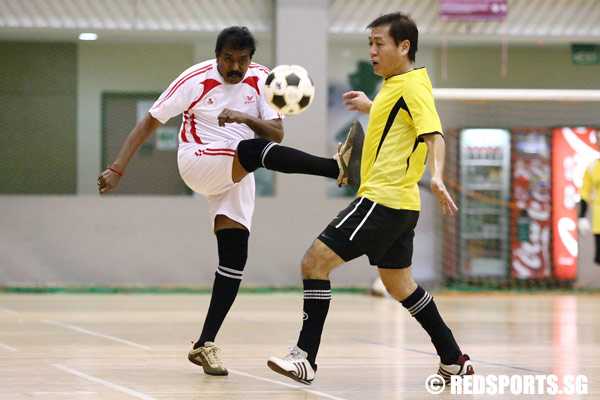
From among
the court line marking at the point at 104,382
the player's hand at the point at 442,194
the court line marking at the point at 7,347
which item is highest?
the player's hand at the point at 442,194

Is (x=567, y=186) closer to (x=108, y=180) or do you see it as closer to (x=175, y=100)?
(x=175, y=100)

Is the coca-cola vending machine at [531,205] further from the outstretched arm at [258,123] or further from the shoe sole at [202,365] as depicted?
the shoe sole at [202,365]

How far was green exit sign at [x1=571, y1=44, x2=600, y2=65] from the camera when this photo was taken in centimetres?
1467

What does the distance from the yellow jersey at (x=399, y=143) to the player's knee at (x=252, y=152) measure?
26.7 inches

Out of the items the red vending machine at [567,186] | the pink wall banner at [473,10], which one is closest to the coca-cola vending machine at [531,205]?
the red vending machine at [567,186]

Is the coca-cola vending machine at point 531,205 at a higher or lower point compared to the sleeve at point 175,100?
lower

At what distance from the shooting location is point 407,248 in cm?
480

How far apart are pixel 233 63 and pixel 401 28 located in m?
1.06

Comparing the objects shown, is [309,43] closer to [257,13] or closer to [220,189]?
[257,13]

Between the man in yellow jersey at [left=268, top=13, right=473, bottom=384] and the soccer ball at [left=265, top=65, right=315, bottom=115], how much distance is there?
59cm

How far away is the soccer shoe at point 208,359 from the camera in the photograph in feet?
16.9

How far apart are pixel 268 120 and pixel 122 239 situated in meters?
8.91

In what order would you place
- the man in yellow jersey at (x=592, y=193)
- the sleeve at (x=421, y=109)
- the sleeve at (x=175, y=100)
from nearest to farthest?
the sleeve at (x=421, y=109) → the sleeve at (x=175, y=100) → the man in yellow jersey at (x=592, y=193)

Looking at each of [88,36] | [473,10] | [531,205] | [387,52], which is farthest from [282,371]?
[531,205]
